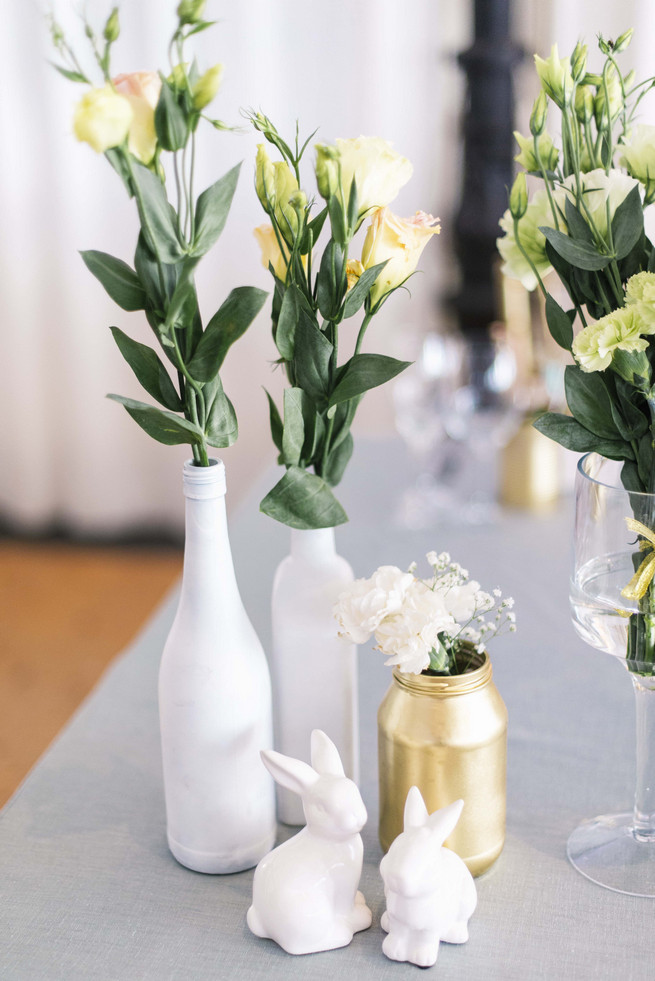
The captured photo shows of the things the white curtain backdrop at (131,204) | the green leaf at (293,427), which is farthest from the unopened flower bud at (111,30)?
the white curtain backdrop at (131,204)

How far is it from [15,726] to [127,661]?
1221mm

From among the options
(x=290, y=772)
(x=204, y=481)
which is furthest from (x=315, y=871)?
(x=204, y=481)

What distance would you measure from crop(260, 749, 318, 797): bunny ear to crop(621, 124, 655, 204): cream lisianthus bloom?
1.51 ft

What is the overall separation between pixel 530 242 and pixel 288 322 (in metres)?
0.20

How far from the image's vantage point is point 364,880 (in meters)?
0.72

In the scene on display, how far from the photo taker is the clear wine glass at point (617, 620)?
2.23 ft

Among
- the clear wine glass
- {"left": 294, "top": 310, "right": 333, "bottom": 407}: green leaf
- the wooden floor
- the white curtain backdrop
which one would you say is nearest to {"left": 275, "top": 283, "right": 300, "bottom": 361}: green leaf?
{"left": 294, "top": 310, "right": 333, "bottom": 407}: green leaf

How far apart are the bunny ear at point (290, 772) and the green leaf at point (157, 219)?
336 millimetres

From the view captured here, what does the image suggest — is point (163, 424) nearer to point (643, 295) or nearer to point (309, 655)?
point (309, 655)

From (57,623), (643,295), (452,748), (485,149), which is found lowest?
(57,623)

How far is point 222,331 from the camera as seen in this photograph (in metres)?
0.63

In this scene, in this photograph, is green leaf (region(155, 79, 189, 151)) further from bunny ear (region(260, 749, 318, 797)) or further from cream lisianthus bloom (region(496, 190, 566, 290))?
bunny ear (region(260, 749, 318, 797))

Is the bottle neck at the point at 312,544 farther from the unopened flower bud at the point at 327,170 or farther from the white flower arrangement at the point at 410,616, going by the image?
the unopened flower bud at the point at 327,170

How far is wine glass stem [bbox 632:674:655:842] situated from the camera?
74cm
